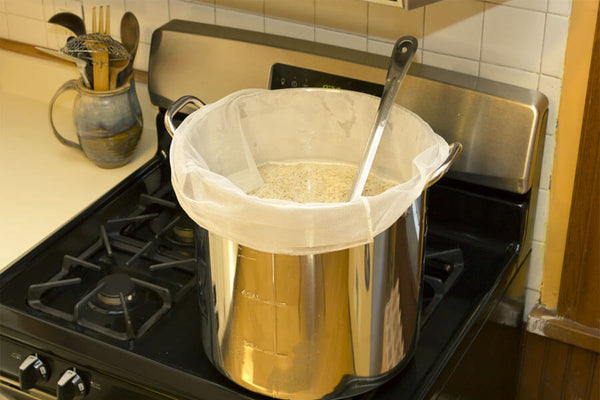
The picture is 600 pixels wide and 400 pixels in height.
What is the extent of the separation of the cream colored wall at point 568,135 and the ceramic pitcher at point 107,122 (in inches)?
32.0

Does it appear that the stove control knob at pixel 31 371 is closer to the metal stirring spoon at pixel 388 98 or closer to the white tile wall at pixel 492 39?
the metal stirring spoon at pixel 388 98

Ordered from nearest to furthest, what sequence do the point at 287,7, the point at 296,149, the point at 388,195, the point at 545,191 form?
the point at 388,195 → the point at 296,149 → the point at 545,191 → the point at 287,7

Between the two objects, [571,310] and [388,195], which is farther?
[571,310]

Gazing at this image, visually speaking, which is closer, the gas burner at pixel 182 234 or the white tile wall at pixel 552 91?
the white tile wall at pixel 552 91

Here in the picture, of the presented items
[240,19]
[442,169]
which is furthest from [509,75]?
[240,19]

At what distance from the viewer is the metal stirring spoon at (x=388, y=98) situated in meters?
1.03

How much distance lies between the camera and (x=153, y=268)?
4.20 feet

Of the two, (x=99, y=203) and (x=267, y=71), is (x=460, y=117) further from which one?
(x=99, y=203)

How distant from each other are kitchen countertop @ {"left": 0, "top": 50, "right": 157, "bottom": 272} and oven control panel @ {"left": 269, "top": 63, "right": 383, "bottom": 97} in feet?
1.28

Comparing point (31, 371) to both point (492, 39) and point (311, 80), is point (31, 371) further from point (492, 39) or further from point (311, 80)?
point (492, 39)

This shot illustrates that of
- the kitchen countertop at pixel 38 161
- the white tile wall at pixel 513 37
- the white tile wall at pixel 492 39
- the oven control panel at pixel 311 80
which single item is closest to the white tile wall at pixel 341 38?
the white tile wall at pixel 492 39

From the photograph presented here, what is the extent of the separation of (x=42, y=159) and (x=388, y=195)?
1027 mm

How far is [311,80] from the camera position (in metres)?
1.39

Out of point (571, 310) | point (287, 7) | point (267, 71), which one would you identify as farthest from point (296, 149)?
point (571, 310)
